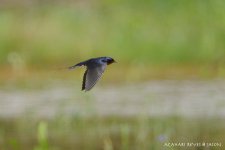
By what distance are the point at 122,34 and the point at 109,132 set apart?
543 cm

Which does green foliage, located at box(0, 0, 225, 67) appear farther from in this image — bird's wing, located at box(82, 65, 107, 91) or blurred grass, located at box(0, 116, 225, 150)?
bird's wing, located at box(82, 65, 107, 91)

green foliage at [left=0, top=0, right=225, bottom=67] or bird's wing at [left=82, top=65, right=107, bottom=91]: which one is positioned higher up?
green foliage at [left=0, top=0, right=225, bottom=67]

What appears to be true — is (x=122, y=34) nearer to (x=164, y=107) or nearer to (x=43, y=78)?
(x=43, y=78)

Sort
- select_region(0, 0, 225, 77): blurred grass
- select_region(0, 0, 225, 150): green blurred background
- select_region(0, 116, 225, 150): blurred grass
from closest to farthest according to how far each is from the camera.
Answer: select_region(0, 116, 225, 150): blurred grass < select_region(0, 0, 225, 150): green blurred background < select_region(0, 0, 225, 77): blurred grass

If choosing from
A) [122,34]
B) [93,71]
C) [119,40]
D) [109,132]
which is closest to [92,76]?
[93,71]

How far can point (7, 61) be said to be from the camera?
14.1m

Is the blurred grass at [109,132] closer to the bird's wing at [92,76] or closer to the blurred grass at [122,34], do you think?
the bird's wing at [92,76]

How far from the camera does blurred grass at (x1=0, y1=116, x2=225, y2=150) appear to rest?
A: 26.5 ft

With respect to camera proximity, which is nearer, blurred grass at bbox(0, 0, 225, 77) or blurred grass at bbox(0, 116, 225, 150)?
blurred grass at bbox(0, 116, 225, 150)

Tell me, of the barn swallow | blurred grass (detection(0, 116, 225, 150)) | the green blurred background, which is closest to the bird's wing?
the barn swallow

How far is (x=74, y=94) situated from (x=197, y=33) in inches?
124

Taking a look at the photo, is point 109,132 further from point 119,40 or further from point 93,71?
point 119,40

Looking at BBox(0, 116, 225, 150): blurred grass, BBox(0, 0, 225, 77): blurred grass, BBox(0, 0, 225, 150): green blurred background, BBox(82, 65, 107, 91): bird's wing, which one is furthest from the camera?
BBox(0, 0, 225, 77): blurred grass

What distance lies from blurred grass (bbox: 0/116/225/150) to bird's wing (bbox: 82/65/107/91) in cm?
148
